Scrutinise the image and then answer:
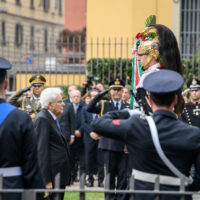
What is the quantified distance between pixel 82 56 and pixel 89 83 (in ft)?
12.5

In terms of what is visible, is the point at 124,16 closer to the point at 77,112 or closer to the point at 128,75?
the point at 128,75

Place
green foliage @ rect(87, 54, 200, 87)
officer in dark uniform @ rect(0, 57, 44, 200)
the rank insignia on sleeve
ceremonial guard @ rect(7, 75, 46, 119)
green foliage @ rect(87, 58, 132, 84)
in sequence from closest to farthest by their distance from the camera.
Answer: the rank insignia on sleeve < officer in dark uniform @ rect(0, 57, 44, 200) < ceremonial guard @ rect(7, 75, 46, 119) < green foliage @ rect(87, 54, 200, 87) < green foliage @ rect(87, 58, 132, 84)

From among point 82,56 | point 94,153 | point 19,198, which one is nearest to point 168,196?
point 19,198

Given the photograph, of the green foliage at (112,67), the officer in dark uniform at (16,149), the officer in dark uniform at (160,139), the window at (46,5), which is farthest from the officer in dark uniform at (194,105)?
the window at (46,5)

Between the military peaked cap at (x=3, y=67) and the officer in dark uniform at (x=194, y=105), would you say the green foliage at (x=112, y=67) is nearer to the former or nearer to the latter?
the officer in dark uniform at (x=194, y=105)

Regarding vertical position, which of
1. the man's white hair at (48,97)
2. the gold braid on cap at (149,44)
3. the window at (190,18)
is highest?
the window at (190,18)

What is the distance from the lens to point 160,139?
3.93 meters

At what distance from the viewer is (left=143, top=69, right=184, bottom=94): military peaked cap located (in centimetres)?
400

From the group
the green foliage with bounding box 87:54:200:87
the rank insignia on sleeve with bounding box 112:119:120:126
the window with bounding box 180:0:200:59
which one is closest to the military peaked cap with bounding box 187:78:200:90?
the green foliage with bounding box 87:54:200:87

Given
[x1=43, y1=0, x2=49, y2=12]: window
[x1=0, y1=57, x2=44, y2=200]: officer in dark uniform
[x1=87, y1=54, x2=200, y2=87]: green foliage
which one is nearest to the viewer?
[x1=0, y1=57, x2=44, y2=200]: officer in dark uniform

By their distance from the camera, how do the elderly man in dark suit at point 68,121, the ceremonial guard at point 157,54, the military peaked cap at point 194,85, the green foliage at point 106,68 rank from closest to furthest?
1. the ceremonial guard at point 157,54
2. the military peaked cap at point 194,85
3. the elderly man in dark suit at point 68,121
4. the green foliage at point 106,68

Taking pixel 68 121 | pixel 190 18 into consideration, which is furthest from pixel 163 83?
pixel 190 18

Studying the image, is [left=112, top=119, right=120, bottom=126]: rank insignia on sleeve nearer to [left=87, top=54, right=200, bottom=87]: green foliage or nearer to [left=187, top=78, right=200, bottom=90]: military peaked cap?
[left=187, top=78, right=200, bottom=90]: military peaked cap

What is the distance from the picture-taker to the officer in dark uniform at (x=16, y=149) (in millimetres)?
4547
